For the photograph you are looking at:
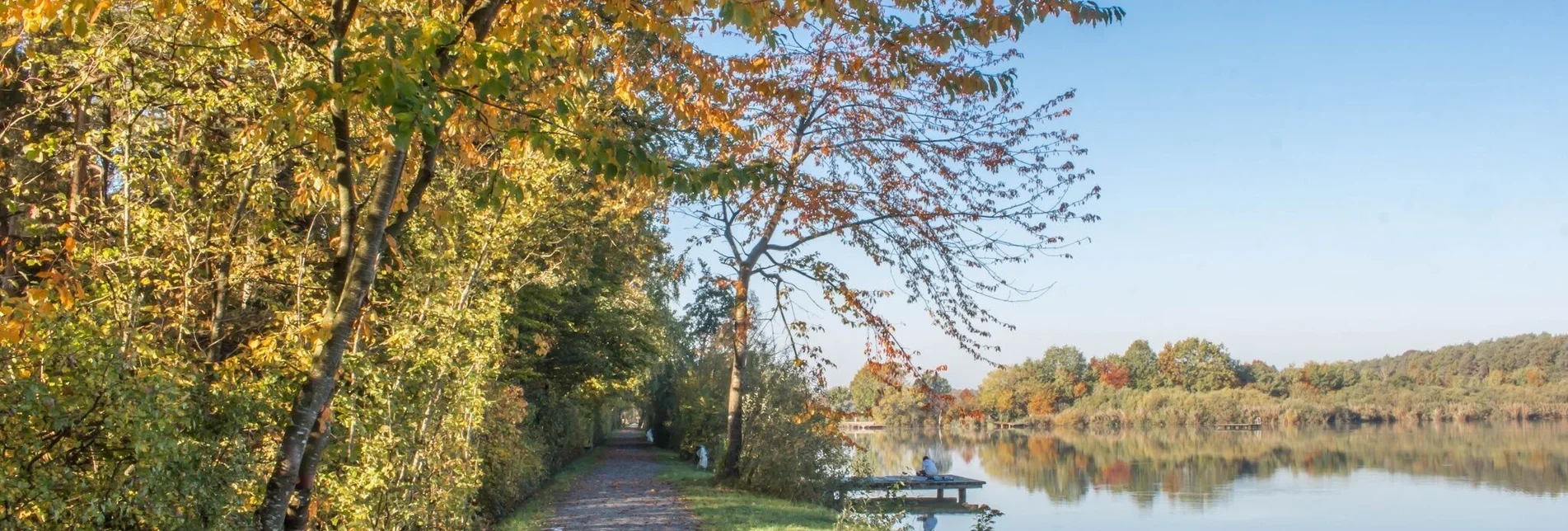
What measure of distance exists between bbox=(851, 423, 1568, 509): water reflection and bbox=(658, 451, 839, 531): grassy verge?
4.06 metres

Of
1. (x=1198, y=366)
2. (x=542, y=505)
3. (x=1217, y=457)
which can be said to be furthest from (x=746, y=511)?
(x=1198, y=366)

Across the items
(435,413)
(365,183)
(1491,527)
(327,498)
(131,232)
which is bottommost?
(1491,527)

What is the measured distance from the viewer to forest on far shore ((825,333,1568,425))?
2334 inches

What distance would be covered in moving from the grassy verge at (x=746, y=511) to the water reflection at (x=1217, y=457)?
406 cm

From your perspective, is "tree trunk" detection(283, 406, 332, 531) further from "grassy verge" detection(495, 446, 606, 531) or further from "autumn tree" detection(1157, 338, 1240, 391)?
"autumn tree" detection(1157, 338, 1240, 391)

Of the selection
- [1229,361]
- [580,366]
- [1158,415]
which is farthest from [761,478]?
[1229,361]

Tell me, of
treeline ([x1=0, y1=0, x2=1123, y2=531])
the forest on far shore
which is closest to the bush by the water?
treeline ([x1=0, y1=0, x2=1123, y2=531])

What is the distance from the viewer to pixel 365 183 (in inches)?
288

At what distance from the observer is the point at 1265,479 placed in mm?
31500

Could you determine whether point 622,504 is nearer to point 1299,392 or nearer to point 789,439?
point 789,439

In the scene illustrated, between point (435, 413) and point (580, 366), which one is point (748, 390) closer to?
point (580, 366)

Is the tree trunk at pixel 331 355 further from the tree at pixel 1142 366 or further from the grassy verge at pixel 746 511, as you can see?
the tree at pixel 1142 366

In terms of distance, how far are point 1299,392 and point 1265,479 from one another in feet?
122

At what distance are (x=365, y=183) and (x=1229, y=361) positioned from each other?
76.2m
